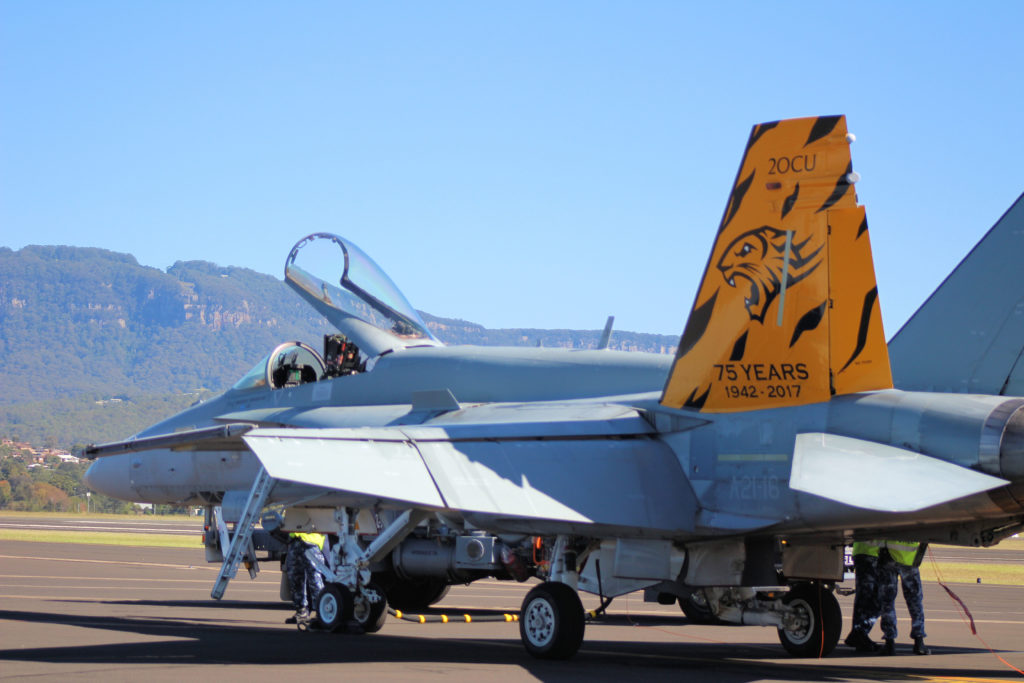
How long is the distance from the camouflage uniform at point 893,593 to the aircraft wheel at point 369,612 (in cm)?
577

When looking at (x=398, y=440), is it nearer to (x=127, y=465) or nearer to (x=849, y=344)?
(x=849, y=344)

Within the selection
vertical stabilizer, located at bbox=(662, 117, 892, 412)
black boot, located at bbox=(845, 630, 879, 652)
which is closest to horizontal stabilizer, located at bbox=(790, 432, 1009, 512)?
vertical stabilizer, located at bbox=(662, 117, 892, 412)

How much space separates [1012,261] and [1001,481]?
2.95m

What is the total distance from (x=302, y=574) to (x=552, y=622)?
5.31 m

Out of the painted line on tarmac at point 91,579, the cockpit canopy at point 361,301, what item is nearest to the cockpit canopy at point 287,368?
the cockpit canopy at point 361,301

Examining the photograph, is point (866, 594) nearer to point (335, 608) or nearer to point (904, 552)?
point (904, 552)

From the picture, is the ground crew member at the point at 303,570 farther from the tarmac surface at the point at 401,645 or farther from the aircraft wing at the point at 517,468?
the aircraft wing at the point at 517,468

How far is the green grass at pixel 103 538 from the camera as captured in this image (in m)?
39.9

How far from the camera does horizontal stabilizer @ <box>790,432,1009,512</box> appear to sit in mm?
9094

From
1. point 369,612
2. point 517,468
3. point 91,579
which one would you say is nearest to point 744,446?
point 517,468

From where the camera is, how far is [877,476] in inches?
373

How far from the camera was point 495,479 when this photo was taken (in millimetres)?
11164

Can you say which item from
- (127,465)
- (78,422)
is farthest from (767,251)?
(78,422)

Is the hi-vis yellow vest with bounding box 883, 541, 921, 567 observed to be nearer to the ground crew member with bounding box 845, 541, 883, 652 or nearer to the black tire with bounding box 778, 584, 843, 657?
the ground crew member with bounding box 845, 541, 883, 652
